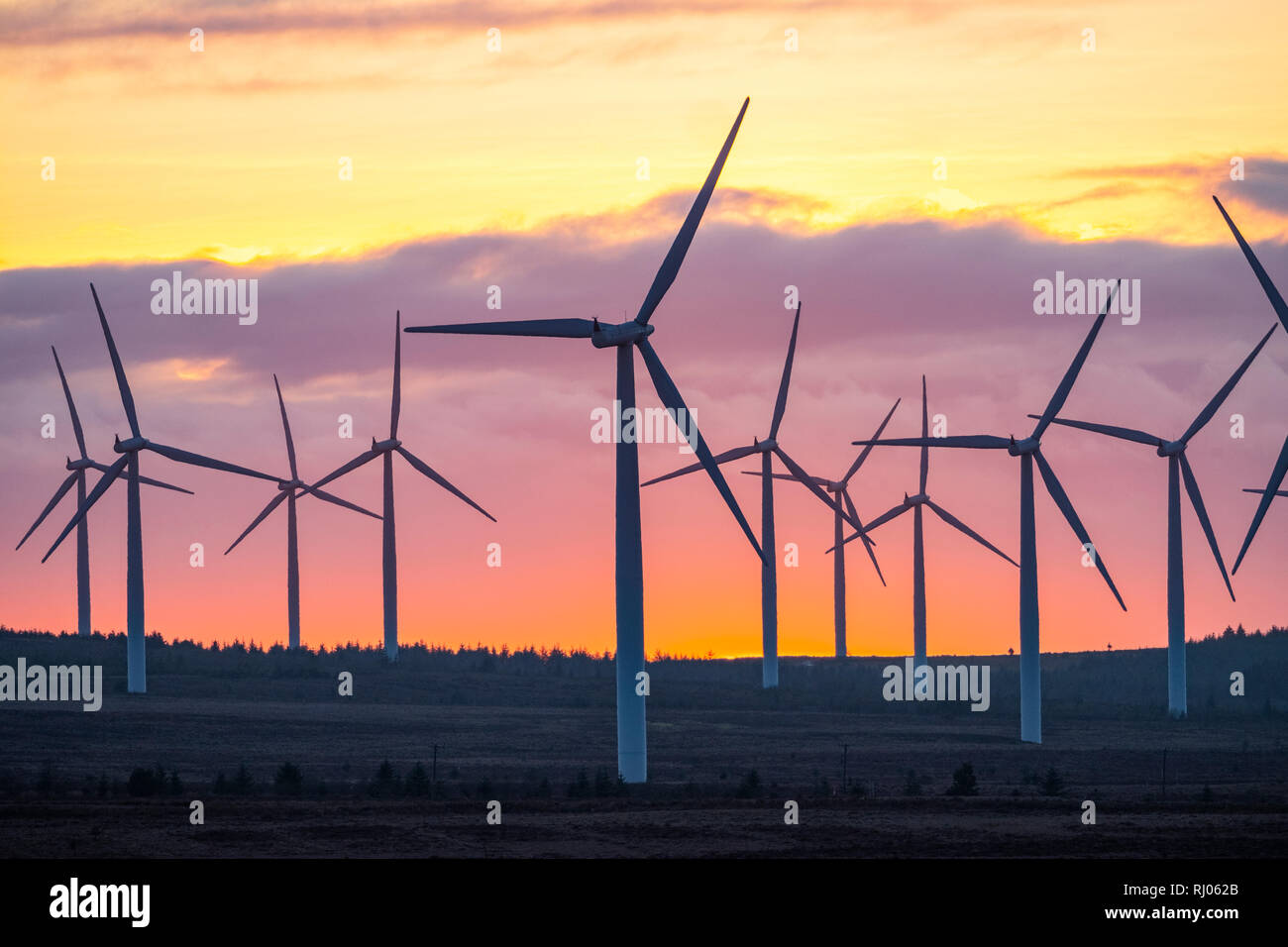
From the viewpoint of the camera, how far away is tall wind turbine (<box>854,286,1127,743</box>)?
92625 millimetres

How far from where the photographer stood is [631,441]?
67688mm

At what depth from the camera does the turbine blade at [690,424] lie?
61.6m

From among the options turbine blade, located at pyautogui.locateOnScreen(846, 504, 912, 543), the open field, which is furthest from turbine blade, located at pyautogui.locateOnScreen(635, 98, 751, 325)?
turbine blade, located at pyautogui.locateOnScreen(846, 504, 912, 543)

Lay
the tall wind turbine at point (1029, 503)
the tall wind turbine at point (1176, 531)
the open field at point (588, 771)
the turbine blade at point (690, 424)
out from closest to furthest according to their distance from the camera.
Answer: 1. the open field at point (588, 771)
2. the turbine blade at point (690, 424)
3. the tall wind turbine at point (1029, 503)
4. the tall wind turbine at point (1176, 531)

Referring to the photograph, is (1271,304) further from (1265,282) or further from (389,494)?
(389,494)

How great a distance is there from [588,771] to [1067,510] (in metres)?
26.0

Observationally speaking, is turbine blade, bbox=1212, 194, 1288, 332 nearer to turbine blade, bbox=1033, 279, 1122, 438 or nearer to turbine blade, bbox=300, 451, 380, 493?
turbine blade, bbox=1033, 279, 1122, 438

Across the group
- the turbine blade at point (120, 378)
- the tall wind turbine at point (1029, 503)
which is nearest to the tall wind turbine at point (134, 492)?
the turbine blade at point (120, 378)

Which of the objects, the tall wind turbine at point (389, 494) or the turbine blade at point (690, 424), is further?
the tall wind turbine at point (389, 494)

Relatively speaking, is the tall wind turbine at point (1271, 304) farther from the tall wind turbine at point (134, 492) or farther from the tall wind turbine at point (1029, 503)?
the tall wind turbine at point (134, 492)

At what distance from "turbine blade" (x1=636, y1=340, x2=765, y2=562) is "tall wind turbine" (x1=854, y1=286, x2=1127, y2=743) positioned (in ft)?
74.8

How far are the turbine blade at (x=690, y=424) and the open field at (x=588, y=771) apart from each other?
8501 millimetres
